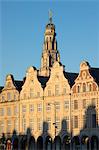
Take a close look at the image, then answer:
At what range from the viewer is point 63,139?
10569cm

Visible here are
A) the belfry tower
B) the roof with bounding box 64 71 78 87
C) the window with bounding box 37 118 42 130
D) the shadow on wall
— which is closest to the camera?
the shadow on wall

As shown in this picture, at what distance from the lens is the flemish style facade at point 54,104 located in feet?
332

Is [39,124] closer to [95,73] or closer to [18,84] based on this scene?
[18,84]

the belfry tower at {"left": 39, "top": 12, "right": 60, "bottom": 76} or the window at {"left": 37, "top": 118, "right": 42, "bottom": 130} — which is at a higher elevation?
the belfry tower at {"left": 39, "top": 12, "right": 60, "bottom": 76}

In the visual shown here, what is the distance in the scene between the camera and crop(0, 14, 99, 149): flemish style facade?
101062mm

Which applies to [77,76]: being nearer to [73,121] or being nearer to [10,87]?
[73,121]

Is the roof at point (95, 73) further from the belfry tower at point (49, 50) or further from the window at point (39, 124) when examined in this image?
the belfry tower at point (49, 50)

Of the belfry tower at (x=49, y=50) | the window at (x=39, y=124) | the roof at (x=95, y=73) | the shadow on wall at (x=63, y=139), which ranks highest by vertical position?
the belfry tower at (x=49, y=50)

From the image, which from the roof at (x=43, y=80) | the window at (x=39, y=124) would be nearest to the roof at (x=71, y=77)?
the roof at (x=43, y=80)

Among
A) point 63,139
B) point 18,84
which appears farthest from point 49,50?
point 63,139

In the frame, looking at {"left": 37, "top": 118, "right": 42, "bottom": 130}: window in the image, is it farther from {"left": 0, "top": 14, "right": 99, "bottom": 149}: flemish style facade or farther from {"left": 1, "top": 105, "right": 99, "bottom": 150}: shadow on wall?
{"left": 1, "top": 105, "right": 99, "bottom": 150}: shadow on wall

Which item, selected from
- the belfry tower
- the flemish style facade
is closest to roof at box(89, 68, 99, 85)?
the flemish style facade

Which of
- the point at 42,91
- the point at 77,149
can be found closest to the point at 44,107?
the point at 42,91

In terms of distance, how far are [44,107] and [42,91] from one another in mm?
2967
